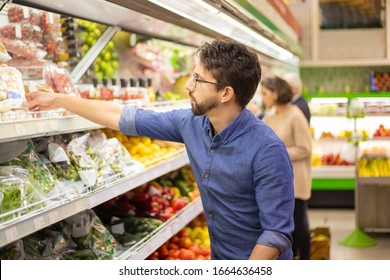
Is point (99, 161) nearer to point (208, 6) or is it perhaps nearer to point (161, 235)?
point (161, 235)

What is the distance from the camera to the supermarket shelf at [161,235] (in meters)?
3.15

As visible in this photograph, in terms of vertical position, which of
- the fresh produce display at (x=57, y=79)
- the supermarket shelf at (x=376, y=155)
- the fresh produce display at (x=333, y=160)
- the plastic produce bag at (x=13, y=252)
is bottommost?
the fresh produce display at (x=333, y=160)

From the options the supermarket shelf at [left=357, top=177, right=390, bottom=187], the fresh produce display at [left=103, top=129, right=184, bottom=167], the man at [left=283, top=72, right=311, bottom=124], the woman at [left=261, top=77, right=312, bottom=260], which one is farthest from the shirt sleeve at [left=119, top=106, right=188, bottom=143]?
the supermarket shelf at [left=357, top=177, right=390, bottom=187]

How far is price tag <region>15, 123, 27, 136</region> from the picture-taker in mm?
2119

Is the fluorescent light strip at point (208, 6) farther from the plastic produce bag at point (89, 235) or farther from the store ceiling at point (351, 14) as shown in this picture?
the store ceiling at point (351, 14)

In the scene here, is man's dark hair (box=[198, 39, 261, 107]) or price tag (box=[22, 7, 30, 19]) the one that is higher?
price tag (box=[22, 7, 30, 19])

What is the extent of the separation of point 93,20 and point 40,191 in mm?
1814

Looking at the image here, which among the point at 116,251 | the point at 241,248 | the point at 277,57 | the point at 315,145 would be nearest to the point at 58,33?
the point at 116,251

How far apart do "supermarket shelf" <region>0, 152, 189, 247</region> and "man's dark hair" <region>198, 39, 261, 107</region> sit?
67 cm

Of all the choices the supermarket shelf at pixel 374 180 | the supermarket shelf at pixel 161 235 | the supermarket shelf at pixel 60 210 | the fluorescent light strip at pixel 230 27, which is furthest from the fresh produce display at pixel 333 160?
the supermarket shelf at pixel 60 210

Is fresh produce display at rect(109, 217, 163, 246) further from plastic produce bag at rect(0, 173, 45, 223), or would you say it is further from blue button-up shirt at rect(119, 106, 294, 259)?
plastic produce bag at rect(0, 173, 45, 223)

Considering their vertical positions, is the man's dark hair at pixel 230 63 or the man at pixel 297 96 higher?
the man's dark hair at pixel 230 63

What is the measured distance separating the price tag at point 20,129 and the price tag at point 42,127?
10 centimetres
